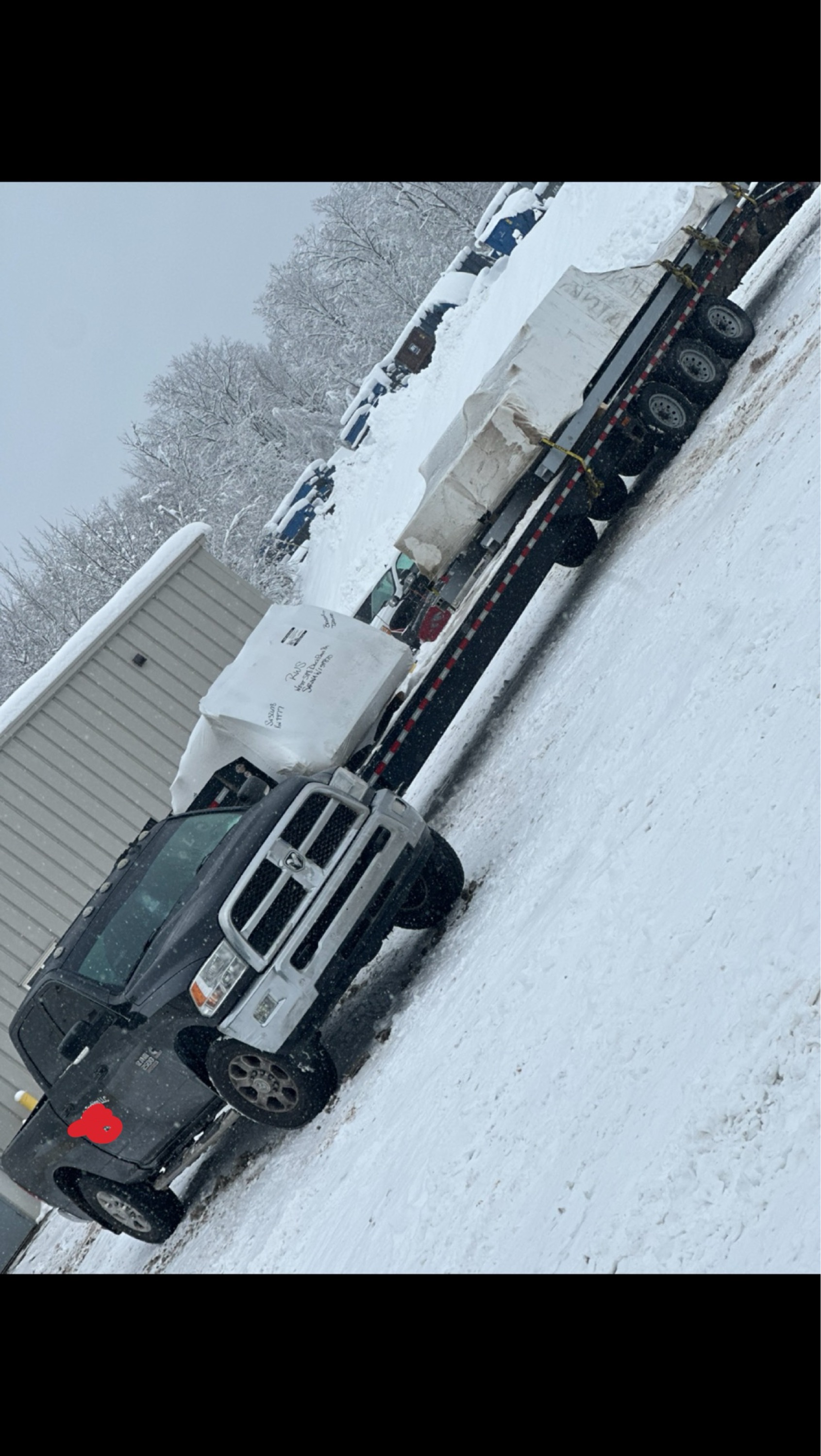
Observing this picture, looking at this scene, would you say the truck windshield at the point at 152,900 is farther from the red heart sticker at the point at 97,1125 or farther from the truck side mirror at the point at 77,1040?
the red heart sticker at the point at 97,1125

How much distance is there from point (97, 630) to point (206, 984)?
7.81 meters

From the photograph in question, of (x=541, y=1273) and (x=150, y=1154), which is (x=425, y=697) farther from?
(x=541, y=1273)

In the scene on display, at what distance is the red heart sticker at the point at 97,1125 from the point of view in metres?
7.45

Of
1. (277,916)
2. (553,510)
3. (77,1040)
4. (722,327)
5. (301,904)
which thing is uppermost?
Result: (722,327)

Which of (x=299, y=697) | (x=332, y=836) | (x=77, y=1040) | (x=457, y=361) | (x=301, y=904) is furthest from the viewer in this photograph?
(x=457, y=361)

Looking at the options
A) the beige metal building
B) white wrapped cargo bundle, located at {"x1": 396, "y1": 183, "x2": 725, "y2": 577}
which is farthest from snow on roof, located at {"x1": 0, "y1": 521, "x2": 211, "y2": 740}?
white wrapped cargo bundle, located at {"x1": 396, "y1": 183, "x2": 725, "y2": 577}

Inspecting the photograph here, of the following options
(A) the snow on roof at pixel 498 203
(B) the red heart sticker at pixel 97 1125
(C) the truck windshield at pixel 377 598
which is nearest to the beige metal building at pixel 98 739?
(C) the truck windshield at pixel 377 598

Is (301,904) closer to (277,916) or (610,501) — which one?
(277,916)

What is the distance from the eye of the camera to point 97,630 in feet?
45.5

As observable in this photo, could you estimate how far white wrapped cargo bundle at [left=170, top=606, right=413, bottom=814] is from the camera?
8.66 m

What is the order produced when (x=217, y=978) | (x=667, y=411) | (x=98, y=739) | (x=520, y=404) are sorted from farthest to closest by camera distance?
1. (x=98, y=739)
2. (x=667, y=411)
3. (x=520, y=404)
4. (x=217, y=978)

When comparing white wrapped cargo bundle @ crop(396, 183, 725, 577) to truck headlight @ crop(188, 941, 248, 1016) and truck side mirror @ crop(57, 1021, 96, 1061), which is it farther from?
truck side mirror @ crop(57, 1021, 96, 1061)

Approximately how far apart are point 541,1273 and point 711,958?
1.38 m

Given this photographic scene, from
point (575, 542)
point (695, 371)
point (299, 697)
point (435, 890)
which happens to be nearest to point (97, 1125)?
point (435, 890)
